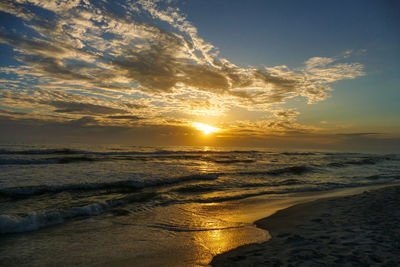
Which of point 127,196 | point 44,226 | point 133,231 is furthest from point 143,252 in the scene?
point 127,196

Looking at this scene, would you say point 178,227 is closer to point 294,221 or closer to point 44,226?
point 294,221

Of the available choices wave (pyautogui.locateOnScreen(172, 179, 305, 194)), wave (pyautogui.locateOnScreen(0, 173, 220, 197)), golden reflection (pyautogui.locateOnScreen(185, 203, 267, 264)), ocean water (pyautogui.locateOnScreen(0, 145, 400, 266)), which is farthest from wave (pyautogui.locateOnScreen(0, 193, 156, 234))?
wave (pyautogui.locateOnScreen(172, 179, 305, 194))

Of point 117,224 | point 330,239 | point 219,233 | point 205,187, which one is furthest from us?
point 205,187

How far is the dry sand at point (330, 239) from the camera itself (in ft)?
14.0

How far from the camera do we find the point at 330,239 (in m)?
5.32

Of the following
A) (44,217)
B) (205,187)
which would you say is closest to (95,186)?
(44,217)

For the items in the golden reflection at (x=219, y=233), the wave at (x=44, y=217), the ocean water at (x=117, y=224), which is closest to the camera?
the ocean water at (x=117, y=224)

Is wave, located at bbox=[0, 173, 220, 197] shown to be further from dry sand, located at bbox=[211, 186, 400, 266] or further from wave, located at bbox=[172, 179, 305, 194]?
dry sand, located at bbox=[211, 186, 400, 266]

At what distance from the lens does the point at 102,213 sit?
876 cm

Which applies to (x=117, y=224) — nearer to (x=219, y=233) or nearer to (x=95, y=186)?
(x=219, y=233)

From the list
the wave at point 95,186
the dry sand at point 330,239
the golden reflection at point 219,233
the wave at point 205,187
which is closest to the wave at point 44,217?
the golden reflection at point 219,233

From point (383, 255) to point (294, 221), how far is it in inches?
127

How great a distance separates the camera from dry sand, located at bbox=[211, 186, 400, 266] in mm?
4266

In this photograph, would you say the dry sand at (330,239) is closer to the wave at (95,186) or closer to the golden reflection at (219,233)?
the golden reflection at (219,233)
